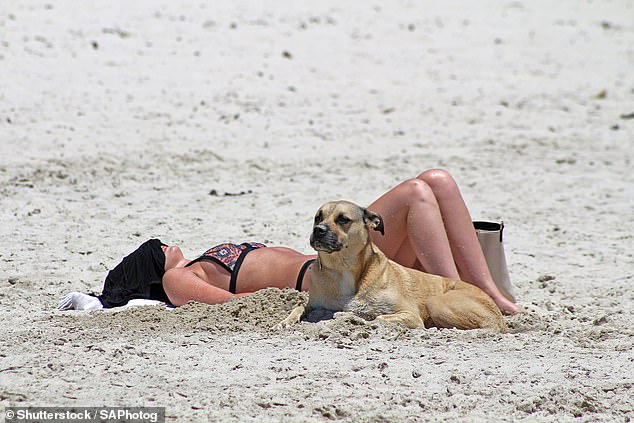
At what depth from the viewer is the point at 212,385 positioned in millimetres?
4512

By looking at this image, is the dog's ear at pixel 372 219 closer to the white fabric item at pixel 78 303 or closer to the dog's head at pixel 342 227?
the dog's head at pixel 342 227

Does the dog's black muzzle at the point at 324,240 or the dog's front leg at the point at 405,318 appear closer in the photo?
the dog's black muzzle at the point at 324,240

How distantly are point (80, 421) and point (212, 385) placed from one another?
68 centimetres

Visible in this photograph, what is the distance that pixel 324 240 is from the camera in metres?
5.11

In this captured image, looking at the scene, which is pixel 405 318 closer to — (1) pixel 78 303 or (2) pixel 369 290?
(2) pixel 369 290

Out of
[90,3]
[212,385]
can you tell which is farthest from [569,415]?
[90,3]

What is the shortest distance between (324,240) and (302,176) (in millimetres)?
4332

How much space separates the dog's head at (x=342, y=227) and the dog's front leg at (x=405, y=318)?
1.33ft

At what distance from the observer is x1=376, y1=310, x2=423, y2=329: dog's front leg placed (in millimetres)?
5281

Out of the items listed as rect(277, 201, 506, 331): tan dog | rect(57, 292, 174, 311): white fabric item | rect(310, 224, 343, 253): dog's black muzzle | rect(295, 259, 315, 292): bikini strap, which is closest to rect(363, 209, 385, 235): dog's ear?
rect(277, 201, 506, 331): tan dog

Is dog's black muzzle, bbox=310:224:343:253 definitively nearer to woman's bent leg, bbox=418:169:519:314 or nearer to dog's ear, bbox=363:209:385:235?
dog's ear, bbox=363:209:385:235

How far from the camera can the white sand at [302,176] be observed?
459 centimetres

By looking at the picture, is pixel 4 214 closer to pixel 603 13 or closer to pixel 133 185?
pixel 133 185

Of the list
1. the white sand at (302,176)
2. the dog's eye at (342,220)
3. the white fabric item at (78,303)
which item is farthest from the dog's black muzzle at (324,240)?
the white fabric item at (78,303)
